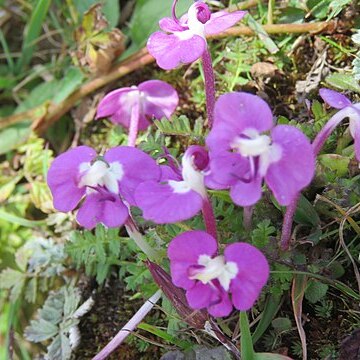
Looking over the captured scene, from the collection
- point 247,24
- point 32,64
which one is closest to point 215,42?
point 247,24

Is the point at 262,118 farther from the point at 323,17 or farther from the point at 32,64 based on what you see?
the point at 32,64

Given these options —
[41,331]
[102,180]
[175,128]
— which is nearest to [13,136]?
[41,331]

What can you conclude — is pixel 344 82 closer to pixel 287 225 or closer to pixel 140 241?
pixel 287 225

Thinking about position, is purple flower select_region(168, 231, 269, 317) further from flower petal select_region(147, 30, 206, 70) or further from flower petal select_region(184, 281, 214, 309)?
flower petal select_region(147, 30, 206, 70)

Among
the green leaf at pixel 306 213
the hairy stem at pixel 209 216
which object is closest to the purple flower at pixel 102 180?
the hairy stem at pixel 209 216

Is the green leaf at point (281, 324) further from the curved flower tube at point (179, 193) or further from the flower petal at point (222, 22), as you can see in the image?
the flower petal at point (222, 22)

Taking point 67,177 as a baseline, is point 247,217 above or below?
below
